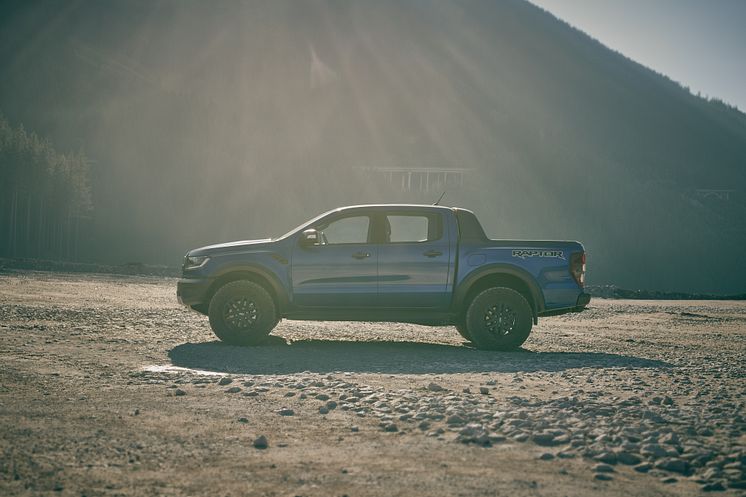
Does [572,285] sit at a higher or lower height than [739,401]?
higher

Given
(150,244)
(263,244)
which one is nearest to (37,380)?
(263,244)

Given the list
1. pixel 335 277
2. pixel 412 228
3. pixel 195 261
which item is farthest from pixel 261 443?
pixel 195 261

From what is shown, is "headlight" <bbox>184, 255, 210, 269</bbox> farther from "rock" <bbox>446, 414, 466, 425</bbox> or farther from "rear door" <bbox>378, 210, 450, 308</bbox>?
"rock" <bbox>446, 414, 466, 425</bbox>

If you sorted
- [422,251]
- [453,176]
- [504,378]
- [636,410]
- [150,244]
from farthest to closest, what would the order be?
[453,176], [150,244], [422,251], [504,378], [636,410]

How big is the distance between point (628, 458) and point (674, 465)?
30 cm

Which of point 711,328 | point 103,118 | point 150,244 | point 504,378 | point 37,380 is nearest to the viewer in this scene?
point 37,380

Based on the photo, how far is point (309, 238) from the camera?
37.6 feet

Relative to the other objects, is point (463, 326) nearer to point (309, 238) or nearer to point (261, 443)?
point (309, 238)

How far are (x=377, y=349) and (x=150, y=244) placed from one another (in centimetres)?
9199

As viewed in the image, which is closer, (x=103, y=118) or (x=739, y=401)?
(x=739, y=401)

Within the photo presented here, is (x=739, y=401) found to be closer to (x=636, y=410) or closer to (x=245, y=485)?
(x=636, y=410)

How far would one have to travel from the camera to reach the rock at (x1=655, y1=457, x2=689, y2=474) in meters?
4.95

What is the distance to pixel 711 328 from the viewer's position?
19.0 meters

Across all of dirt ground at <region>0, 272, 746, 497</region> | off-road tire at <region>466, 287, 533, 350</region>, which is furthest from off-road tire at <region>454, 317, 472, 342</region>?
dirt ground at <region>0, 272, 746, 497</region>
